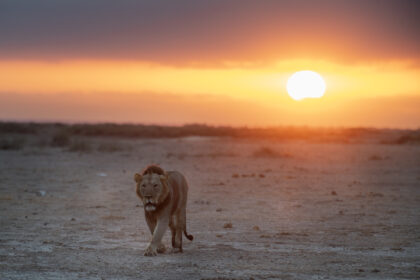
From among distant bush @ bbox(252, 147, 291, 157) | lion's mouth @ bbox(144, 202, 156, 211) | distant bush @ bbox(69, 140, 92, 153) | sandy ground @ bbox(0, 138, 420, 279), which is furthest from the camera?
distant bush @ bbox(69, 140, 92, 153)

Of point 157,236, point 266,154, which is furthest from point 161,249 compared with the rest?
point 266,154

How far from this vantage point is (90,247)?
10250mm

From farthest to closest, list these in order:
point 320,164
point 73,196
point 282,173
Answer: point 320,164 → point 282,173 → point 73,196

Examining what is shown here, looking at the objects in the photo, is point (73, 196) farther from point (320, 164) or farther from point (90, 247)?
point (320, 164)

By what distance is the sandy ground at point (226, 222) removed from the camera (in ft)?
28.8

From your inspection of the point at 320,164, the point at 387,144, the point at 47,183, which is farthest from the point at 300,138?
the point at 47,183

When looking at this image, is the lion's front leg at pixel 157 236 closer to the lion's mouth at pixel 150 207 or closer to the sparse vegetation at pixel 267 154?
the lion's mouth at pixel 150 207

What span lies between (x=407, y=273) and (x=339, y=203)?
788cm

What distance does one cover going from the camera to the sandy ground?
28.8 feet

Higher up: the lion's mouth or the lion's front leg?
the lion's mouth

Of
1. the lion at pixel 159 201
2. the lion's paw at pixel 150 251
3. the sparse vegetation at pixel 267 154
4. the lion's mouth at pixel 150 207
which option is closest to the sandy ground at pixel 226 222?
the lion's paw at pixel 150 251

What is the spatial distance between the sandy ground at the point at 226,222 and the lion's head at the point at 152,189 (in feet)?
2.81

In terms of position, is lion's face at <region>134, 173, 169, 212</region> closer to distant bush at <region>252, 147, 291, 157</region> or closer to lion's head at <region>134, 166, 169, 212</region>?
lion's head at <region>134, 166, 169, 212</region>

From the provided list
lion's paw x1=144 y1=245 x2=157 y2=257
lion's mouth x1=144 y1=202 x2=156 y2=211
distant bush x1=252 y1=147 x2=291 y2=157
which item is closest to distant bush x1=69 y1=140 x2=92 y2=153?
distant bush x1=252 y1=147 x2=291 y2=157
